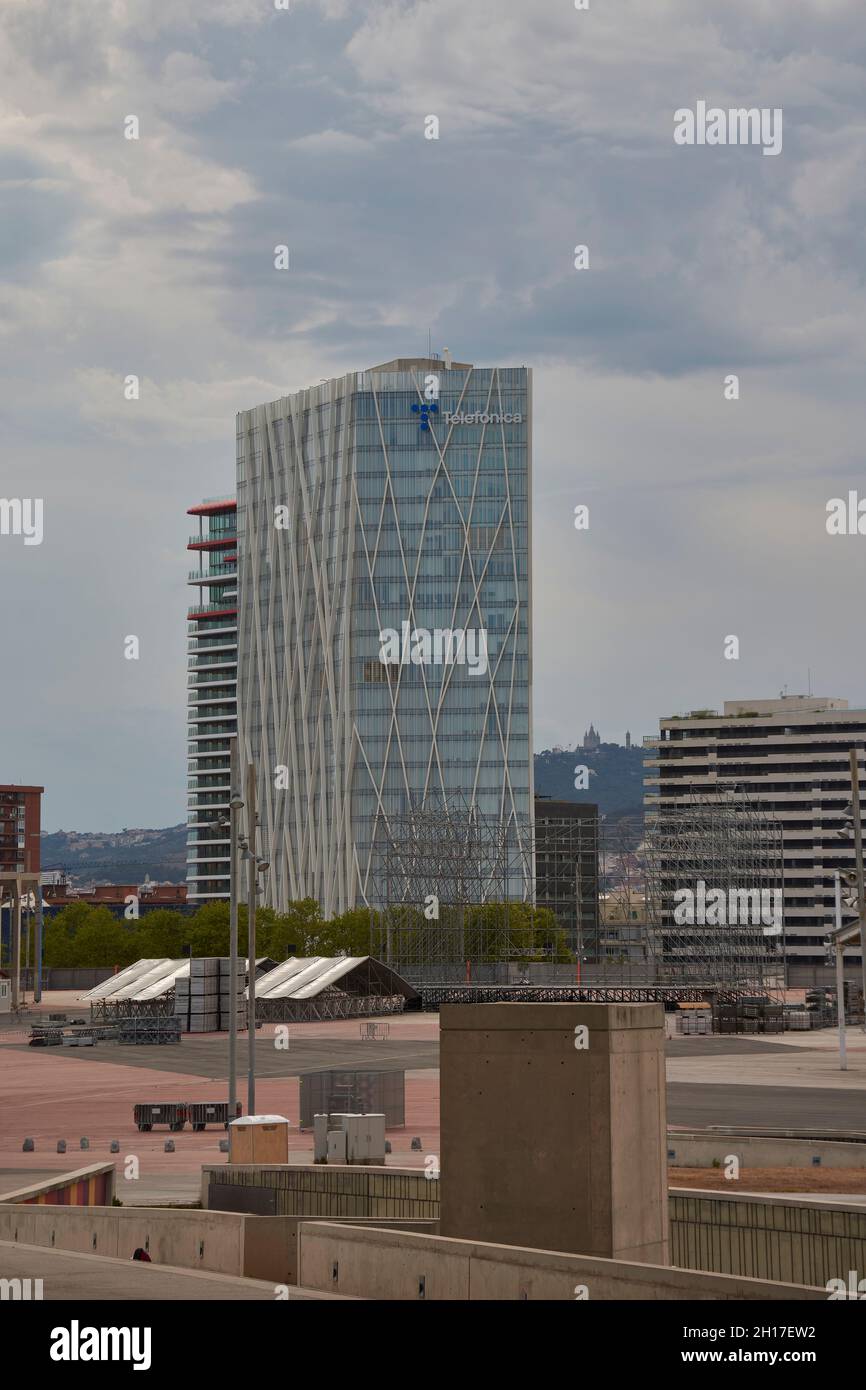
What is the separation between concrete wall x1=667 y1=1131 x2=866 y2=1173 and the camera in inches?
1340

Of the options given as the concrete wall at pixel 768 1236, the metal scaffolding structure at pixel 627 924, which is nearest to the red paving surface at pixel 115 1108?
the concrete wall at pixel 768 1236

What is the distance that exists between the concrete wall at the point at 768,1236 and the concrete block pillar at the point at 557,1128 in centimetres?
393

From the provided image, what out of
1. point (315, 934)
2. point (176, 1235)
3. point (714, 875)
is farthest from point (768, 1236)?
point (315, 934)

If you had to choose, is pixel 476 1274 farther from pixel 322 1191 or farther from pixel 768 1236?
pixel 322 1191

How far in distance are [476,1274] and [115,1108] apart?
38381 mm

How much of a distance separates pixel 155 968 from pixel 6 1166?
251 ft

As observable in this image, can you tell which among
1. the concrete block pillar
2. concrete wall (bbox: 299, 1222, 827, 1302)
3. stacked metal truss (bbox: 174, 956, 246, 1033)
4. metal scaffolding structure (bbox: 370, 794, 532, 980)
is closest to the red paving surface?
stacked metal truss (bbox: 174, 956, 246, 1033)

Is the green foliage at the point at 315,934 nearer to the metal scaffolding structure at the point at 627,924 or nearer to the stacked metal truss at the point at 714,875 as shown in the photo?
the metal scaffolding structure at the point at 627,924

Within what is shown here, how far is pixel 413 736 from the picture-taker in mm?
199375

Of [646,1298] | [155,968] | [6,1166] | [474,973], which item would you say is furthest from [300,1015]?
[646,1298]

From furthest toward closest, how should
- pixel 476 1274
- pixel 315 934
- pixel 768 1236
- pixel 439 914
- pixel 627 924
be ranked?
pixel 315 934, pixel 627 924, pixel 439 914, pixel 768 1236, pixel 476 1274

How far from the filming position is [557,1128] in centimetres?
1780

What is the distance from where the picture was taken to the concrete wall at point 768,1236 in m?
21.2
